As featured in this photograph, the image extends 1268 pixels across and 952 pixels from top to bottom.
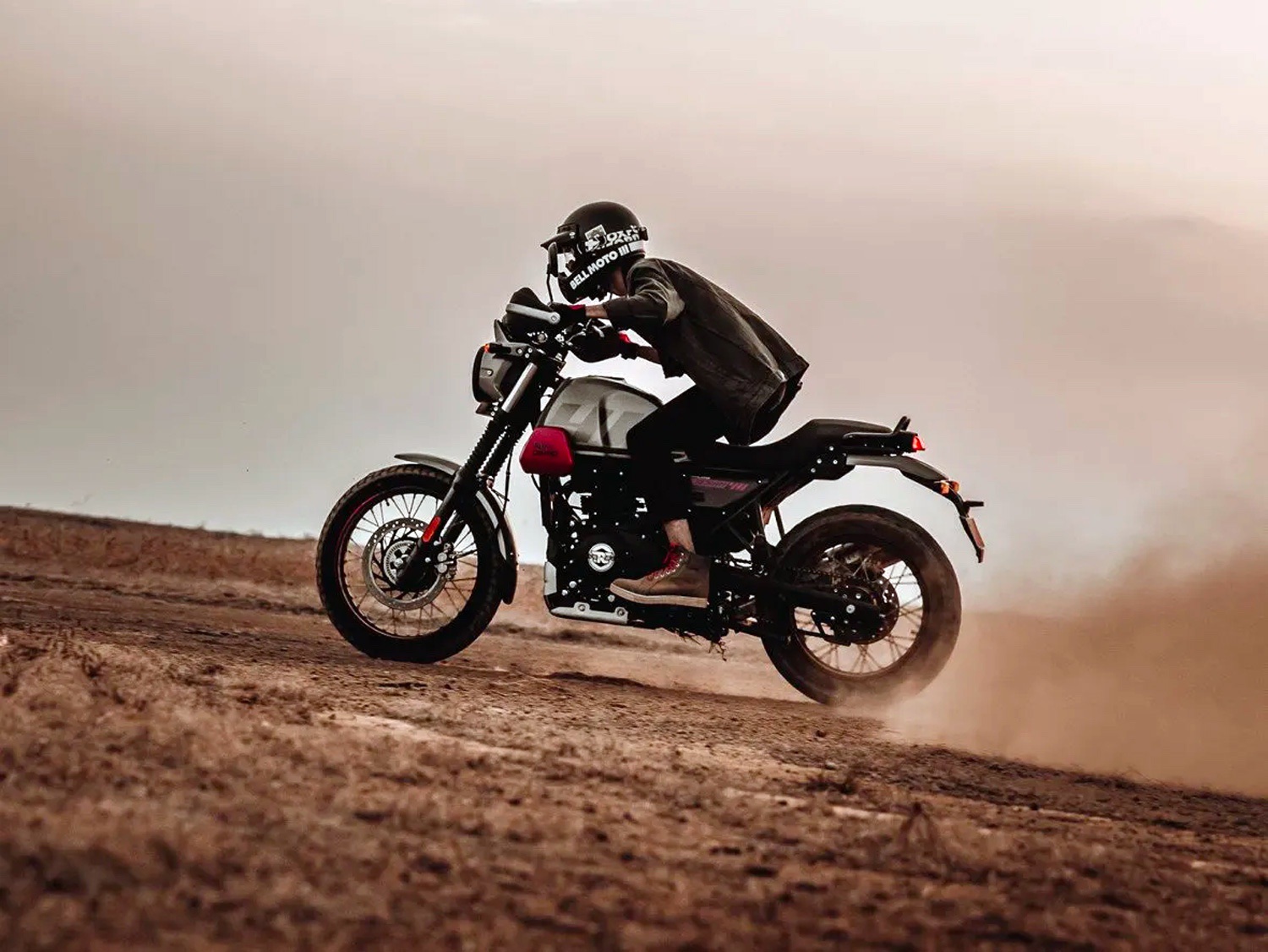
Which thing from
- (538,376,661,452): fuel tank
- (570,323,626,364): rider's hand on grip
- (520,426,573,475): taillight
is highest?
(570,323,626,364): rider's hand on grip

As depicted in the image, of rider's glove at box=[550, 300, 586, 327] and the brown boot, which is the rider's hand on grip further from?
the brown boot

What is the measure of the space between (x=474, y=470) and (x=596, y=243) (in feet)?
3.85

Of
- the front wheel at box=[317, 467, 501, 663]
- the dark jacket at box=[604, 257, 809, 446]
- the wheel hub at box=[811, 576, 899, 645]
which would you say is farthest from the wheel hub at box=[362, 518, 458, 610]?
the wheel hub at box=[811, 576, 899, 645]

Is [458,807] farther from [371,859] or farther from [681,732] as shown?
[681,732]

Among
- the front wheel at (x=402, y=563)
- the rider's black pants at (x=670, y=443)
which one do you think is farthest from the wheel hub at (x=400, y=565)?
the rider's black pants at (x=670, y=443)

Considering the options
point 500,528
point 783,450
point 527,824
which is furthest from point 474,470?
point 527,824

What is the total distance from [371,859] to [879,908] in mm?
1030

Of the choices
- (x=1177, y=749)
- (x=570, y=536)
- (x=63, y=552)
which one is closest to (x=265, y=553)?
(x=63, y=552)

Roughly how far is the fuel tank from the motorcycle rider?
89 millimetres

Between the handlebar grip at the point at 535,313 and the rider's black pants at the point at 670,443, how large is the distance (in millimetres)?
609

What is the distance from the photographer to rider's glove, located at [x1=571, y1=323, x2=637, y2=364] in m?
6.70

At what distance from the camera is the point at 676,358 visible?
Answer: 21.6ft

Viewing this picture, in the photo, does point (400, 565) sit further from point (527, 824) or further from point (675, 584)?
point (527, 824)

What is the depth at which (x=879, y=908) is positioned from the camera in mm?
3006
